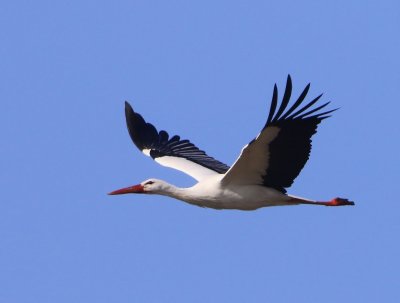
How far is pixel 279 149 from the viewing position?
14773mm

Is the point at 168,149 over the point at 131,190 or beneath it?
over

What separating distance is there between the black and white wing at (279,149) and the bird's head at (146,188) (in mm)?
1214

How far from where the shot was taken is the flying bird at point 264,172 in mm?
14422

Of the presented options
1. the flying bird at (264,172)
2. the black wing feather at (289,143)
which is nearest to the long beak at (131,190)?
the flying bird at (264,172)

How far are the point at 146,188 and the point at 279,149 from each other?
2.37 meters

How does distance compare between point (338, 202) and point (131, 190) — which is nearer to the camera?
point (338, 202)

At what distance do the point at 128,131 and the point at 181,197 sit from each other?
9.42ft

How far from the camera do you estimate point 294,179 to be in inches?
602

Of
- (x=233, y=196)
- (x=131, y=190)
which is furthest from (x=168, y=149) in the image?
(x=233, y=196)

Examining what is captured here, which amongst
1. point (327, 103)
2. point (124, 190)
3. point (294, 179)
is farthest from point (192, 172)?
point (327, 103)

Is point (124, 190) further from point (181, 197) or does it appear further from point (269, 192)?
point (269, 192)

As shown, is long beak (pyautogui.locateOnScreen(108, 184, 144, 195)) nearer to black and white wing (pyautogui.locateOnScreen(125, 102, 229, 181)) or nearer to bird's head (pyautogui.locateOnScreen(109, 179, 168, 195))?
bird's head (pyautogui.locateOnScreen(109, 179, 168, 195))

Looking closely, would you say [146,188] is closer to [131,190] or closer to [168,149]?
[131,190]

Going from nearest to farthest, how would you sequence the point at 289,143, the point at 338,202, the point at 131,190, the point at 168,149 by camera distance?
the point at 289,143
the point at 338,202
the point at 131,190
the point at 168,149
